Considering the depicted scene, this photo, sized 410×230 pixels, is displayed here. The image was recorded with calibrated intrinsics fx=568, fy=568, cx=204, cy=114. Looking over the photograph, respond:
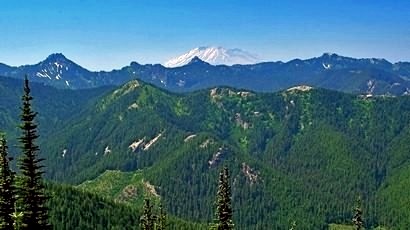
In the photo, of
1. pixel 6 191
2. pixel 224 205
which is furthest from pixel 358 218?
pixel 6 191

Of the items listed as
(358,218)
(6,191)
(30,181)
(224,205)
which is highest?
(30,181)

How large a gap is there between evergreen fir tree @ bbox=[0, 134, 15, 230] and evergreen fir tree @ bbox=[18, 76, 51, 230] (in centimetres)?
54

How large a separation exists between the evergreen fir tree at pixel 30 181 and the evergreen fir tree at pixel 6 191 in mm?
538

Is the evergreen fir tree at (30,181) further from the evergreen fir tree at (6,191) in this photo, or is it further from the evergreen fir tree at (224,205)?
the evergreen fir tree at (224,205)

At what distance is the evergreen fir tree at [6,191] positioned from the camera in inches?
1251

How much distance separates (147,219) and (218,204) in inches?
551

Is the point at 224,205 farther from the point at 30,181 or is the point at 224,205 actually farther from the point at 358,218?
the point at 358,218

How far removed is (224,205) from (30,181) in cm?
1143

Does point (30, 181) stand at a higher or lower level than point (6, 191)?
higher

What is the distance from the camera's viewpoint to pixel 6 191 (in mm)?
32500

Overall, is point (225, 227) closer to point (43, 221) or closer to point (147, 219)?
point (43, 221)

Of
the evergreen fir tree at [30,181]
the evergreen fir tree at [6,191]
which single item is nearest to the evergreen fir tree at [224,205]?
the evergreen fir tree at [30,181]

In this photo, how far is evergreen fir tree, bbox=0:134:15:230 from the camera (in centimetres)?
3178

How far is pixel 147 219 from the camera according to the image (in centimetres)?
4703
